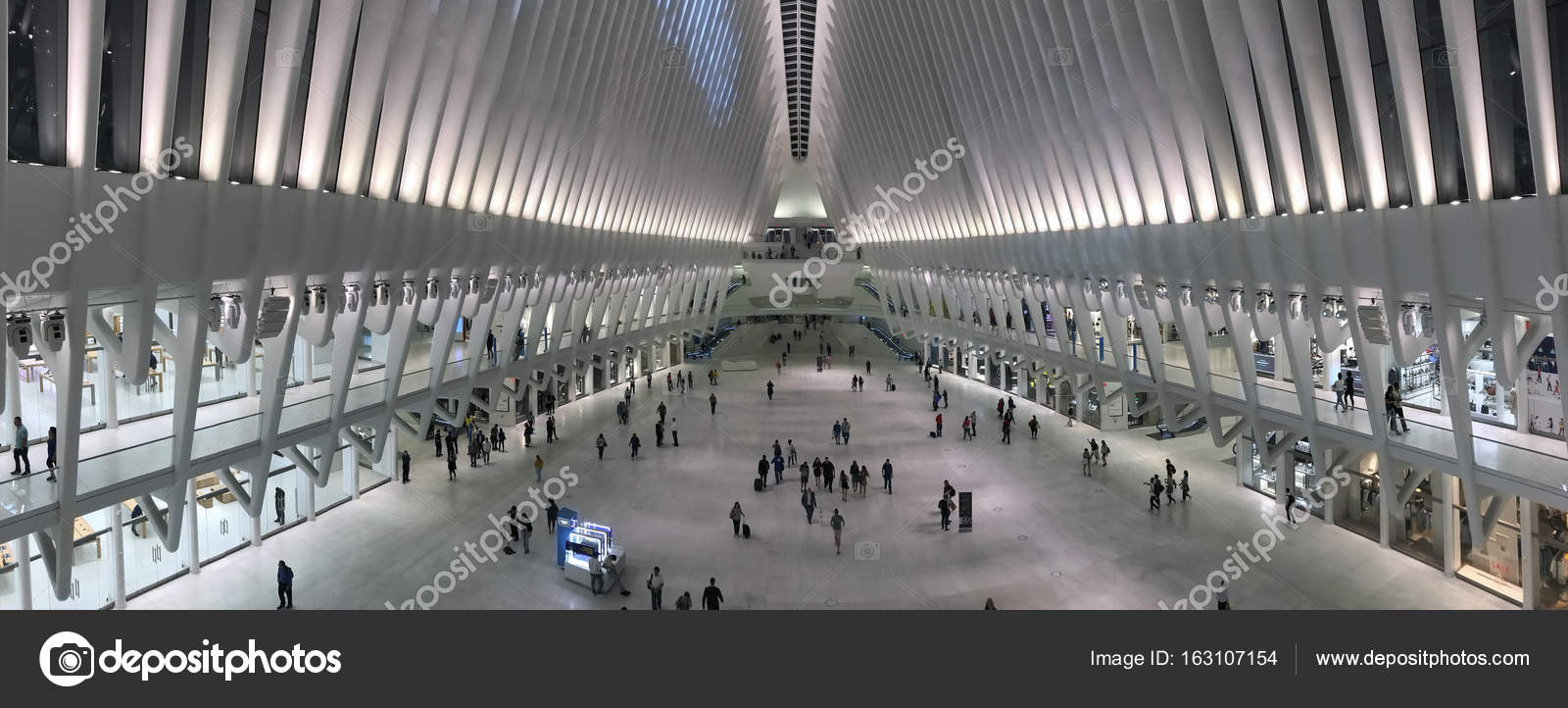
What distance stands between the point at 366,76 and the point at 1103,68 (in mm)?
13188

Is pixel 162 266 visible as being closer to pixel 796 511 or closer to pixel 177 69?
pixel 177 69

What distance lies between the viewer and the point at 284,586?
15.0 metres

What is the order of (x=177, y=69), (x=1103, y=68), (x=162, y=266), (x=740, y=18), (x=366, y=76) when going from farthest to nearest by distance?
(x=740, y=18) < (x=1103, y=68) < (x=366, y=76) < (x=162, y=266) < (x=177, y=69)

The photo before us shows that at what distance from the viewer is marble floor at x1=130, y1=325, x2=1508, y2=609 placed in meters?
15.7

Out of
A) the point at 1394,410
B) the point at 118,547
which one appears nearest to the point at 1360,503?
the point at 1394,410

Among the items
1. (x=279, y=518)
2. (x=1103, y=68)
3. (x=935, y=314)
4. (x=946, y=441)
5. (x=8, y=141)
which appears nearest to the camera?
(x=8, y=141)

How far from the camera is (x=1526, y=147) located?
9.57 meters

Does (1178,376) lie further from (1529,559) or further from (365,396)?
(365,396)

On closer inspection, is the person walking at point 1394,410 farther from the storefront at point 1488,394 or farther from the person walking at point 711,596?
the person walking at point 711,596
